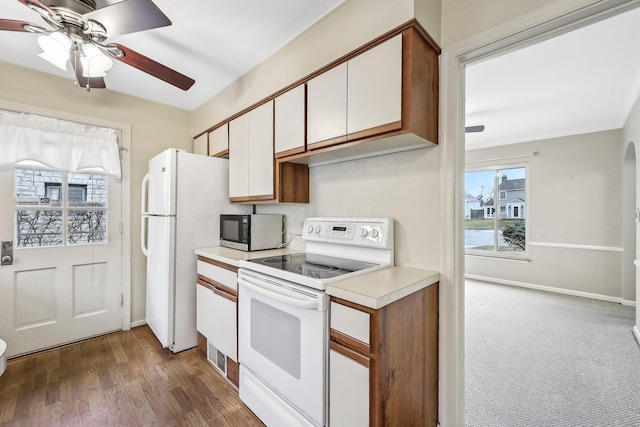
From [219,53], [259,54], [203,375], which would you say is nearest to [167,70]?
[219,53]

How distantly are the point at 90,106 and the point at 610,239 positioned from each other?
664 centimetres

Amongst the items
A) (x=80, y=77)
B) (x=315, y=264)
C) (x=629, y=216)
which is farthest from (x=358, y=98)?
(x=629, y=216)

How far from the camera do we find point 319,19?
1801 mm

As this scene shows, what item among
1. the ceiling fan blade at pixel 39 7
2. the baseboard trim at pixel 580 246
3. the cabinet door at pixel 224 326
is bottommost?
the cabinet door at pixel 224 326

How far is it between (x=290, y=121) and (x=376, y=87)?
2.35ft

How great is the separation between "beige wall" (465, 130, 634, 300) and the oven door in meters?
4.87

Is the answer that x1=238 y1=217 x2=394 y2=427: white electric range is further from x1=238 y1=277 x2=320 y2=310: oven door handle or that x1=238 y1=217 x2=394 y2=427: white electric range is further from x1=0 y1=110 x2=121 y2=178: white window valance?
x1=0 y1=110 x2=121 y2=178: white window valance

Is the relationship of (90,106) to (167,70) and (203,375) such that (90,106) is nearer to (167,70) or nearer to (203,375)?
(167,70)

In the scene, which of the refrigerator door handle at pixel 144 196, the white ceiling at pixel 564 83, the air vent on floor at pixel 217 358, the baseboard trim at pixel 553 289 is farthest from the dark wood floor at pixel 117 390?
the baseboard trim at pixel 553 289

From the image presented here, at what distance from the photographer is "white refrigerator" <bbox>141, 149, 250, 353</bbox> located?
2330mm

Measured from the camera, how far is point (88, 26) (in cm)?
146

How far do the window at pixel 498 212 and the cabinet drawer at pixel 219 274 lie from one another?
4.96m

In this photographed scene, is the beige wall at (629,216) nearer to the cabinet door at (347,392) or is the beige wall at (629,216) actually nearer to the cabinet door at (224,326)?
the cabinet door at (347,392)

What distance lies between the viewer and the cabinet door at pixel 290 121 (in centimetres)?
186
